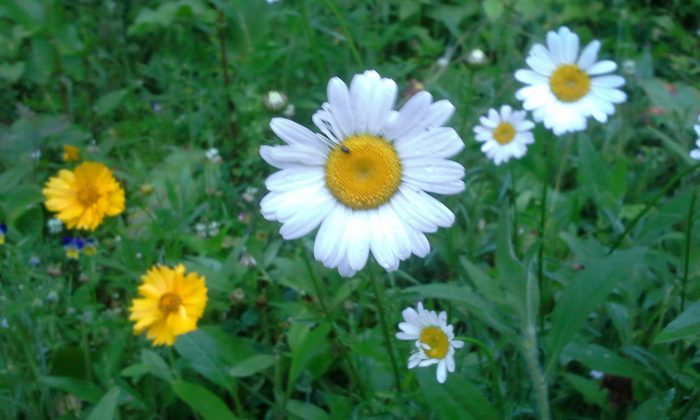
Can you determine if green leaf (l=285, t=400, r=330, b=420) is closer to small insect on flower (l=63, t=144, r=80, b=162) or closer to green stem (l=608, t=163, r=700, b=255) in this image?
green stem (l=608, t=163, r=700, b=255)

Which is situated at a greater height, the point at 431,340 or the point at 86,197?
the point at 431,340

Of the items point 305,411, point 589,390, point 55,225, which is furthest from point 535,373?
point 55,225

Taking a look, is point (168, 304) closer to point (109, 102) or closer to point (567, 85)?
point (567, 85)

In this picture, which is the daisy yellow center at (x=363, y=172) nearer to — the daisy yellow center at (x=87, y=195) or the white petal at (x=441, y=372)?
the white petal at (x=441, y=372)

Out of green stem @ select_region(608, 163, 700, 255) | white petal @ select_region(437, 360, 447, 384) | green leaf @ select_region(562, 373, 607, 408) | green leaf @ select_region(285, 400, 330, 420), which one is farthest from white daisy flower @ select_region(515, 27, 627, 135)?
green leaf @ select_region(285, 400, 330, 420)

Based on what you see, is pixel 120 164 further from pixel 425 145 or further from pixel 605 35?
pixel 605 35

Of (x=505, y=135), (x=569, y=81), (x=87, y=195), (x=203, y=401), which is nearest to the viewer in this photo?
(x=203, y=401)

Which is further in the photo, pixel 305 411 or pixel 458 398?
pixel 305 411
